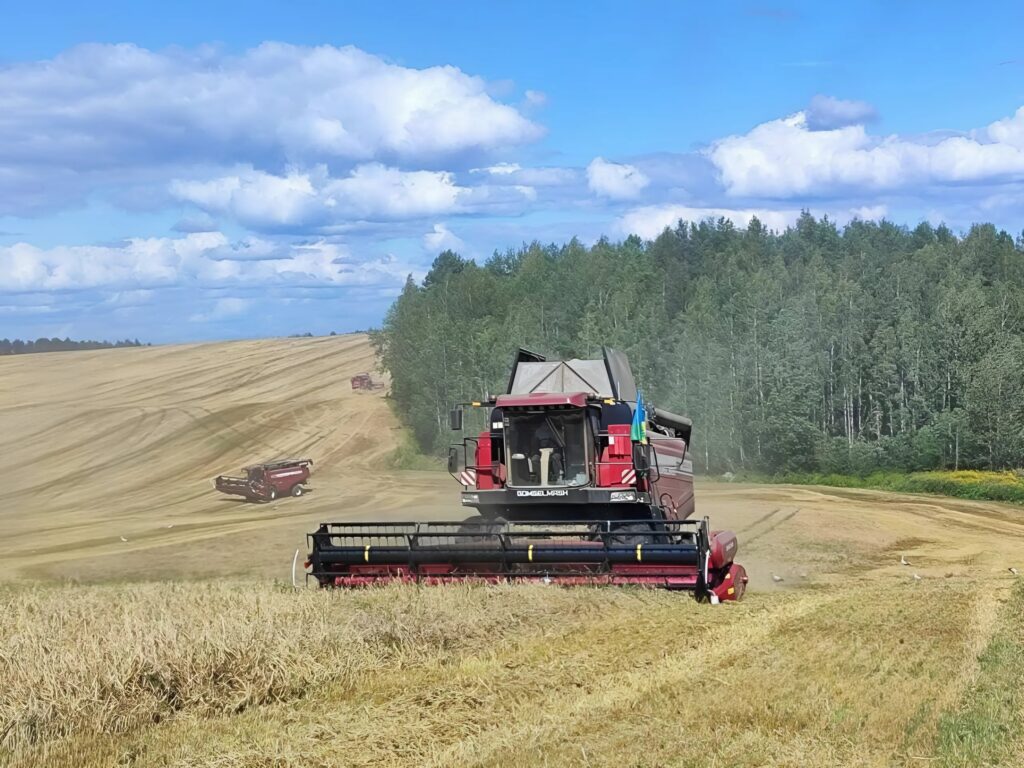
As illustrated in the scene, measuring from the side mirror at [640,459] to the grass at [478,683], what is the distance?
14.9ft

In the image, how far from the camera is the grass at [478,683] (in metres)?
7.06

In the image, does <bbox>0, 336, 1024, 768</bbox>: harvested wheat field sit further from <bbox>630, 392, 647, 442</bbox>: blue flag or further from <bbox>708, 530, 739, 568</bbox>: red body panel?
<bbox>630, 392, 647, 442</bbox>: blue flag

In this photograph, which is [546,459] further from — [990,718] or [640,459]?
[990,718]

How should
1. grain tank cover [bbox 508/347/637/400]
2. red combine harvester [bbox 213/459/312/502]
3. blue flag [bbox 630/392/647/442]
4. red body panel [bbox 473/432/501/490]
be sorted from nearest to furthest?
blue flag [bbox 630/392/647/442], red body panel [bbox 473/432/501/490], grain tank cover [bbox 508/347/637/400], red combine harvester [bbox 213/459/312/502]

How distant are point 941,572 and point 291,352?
2838 inches

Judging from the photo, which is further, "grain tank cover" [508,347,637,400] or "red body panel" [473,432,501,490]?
"grain tank cover" [508,347,637,400]

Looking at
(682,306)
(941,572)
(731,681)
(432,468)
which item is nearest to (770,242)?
(682,306)

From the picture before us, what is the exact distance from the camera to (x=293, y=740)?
24.0 feet

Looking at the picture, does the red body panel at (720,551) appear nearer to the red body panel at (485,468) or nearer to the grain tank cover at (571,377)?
the red body panel at (485,468)

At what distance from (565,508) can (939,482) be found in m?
25.5

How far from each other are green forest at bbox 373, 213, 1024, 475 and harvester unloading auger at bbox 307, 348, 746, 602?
24.5 metres

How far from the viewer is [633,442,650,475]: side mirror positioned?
1631 cm

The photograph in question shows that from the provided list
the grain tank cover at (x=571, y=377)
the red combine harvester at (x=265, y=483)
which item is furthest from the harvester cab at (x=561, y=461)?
the red combine harvester at (x=265, y=483)

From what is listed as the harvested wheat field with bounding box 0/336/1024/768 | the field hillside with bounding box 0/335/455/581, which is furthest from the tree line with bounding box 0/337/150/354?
the harvested wheat field with bounding box 0/336/1024/768
